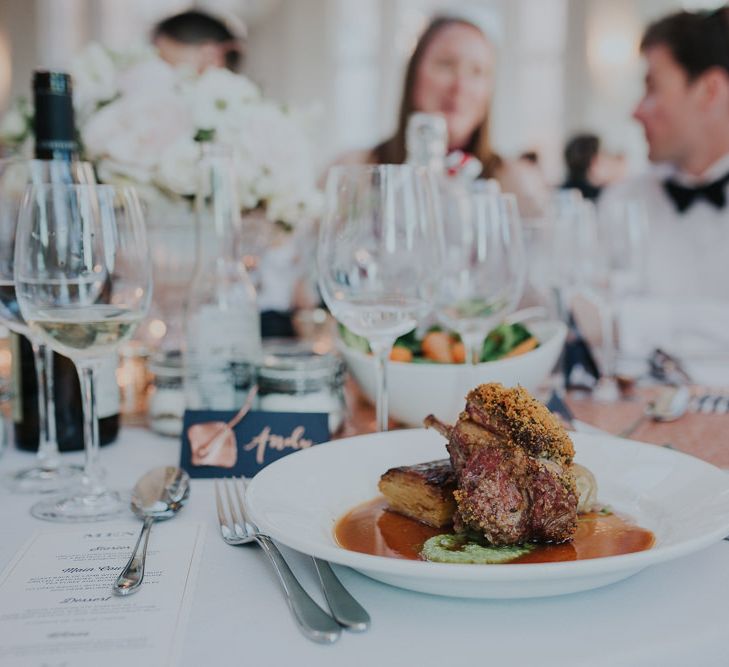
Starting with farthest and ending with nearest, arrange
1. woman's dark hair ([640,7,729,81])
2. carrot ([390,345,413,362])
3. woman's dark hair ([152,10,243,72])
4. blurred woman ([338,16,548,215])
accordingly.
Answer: woman's dark hair ([152,10,243,72])
blurred woman ([338,16,548,215])
woman's dark hair ([640,7,729,81])
carrot ([390,345,413,362])

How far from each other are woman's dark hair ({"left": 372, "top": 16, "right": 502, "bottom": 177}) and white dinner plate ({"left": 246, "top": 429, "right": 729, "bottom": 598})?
2.72m

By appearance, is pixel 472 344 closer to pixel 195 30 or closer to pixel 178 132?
pixel 178 132

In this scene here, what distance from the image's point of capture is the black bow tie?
133 inches

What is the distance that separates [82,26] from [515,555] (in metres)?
9.11

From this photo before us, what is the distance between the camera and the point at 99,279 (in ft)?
2.45

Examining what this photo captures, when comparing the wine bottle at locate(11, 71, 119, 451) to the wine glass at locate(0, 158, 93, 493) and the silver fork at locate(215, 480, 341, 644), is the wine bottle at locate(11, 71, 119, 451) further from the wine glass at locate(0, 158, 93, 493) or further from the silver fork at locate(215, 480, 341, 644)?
the silver fork at locate(215, 480, 341, 644)

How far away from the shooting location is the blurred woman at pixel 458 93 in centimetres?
356

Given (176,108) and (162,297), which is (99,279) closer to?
(176,108)

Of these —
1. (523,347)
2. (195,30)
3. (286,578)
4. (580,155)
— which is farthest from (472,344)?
(580,155)

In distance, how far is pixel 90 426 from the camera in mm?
768

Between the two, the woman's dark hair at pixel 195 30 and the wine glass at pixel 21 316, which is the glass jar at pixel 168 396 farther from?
the woman's dark hair at pixel 195 30

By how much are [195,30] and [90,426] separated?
13.3ft

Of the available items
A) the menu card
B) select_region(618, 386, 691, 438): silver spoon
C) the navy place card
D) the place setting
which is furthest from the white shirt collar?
the menu card

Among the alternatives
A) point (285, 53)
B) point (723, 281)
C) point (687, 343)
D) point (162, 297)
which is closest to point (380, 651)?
point (162, 297)
